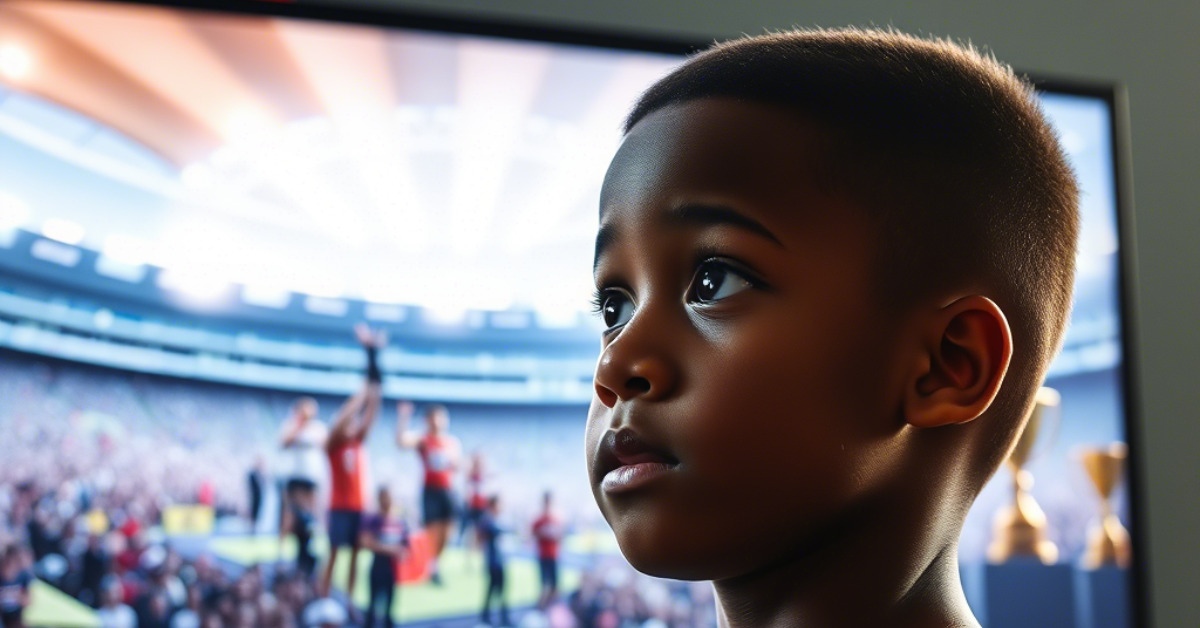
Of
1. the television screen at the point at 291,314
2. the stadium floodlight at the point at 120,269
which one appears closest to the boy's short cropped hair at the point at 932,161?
the television screen at the point at 291,314

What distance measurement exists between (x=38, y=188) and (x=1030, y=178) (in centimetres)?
129

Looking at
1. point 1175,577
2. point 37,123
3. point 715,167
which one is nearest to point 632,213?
point 715,167

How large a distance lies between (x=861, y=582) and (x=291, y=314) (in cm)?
114

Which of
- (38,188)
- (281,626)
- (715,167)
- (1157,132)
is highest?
(1157,132)

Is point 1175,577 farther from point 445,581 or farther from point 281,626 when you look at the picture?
point 281,626

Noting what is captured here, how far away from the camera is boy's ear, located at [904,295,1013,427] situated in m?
0.39

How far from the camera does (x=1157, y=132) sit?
191 cm

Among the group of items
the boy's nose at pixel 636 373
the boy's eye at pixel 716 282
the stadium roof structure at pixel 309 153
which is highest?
the stadium roof structure at pixel 309 153

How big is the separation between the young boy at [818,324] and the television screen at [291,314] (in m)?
1.01

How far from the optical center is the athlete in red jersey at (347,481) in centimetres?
139

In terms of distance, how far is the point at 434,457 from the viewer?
1.43 m

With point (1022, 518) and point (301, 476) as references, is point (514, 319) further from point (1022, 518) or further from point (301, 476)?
point (1022, 518)

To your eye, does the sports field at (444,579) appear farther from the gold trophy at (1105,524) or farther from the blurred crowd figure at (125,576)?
the gold trophy at (1105,524)

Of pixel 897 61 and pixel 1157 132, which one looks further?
pixel 1157 132
